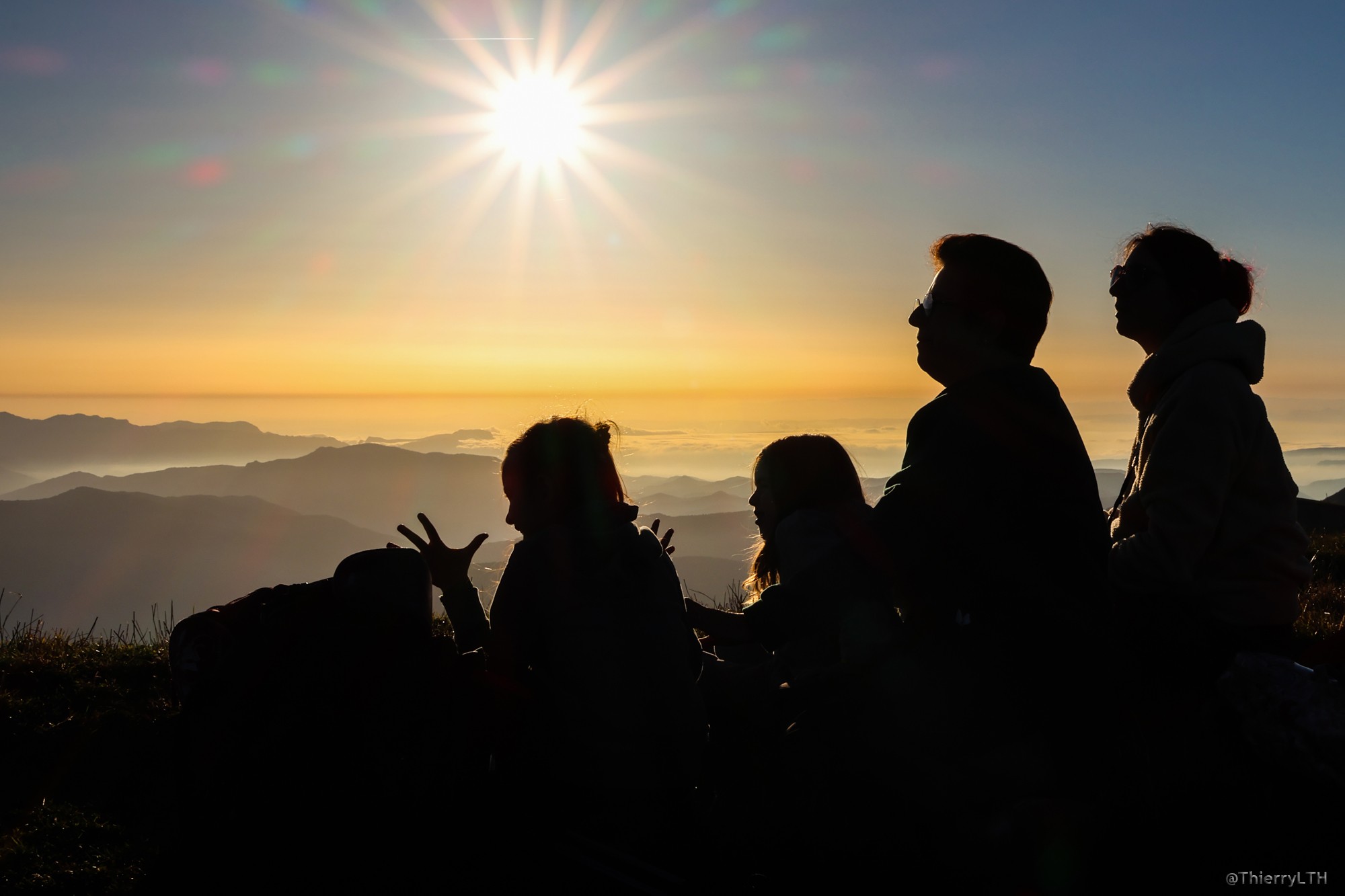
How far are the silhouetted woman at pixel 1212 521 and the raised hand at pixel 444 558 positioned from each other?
2801mm

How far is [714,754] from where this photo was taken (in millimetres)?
4402

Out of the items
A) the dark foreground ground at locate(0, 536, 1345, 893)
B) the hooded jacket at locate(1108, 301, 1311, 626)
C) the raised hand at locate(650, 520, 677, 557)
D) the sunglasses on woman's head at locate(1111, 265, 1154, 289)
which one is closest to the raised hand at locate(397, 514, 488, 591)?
the raised hand at locate(650, 520, 677, 557)

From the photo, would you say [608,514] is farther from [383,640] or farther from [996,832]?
[996,832]

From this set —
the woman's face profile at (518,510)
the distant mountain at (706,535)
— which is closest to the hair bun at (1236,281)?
the woman's face profile at (518,510)

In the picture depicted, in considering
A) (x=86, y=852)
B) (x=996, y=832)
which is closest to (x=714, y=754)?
(x=996, y=832)

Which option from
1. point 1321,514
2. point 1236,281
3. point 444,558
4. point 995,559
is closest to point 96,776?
point 444,558

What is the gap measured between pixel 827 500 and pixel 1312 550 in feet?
27.8

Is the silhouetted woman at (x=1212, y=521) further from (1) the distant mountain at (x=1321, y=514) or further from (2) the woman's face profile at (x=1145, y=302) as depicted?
(1) the distant mountain at (x=1321, y=514)

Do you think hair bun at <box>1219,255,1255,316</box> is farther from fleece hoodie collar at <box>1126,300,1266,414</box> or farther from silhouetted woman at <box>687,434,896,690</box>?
silhouetted woman at <box>687,434,896,690</box>

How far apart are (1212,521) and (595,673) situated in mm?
2489

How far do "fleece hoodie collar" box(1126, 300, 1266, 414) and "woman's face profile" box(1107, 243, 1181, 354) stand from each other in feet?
0.31

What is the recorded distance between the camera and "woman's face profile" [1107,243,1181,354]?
3.82 meters

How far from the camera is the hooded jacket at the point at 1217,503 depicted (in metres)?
3.32

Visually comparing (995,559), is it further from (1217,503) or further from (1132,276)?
(1132,276)
